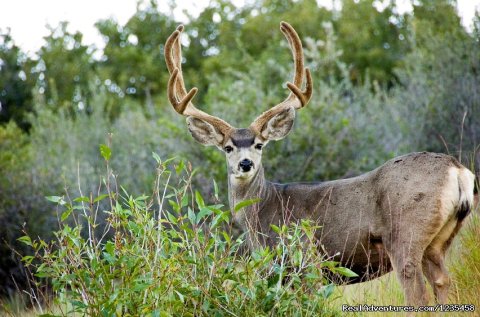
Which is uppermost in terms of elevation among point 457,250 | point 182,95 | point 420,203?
point 182,95

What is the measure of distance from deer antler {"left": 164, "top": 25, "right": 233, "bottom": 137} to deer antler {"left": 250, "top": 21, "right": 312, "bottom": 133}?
0.30 meters

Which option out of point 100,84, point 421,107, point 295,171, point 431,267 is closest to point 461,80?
point 421,107

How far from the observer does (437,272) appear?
20.3 feet

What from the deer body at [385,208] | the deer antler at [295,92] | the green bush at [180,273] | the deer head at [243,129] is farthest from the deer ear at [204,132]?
the green bush at [180,273]

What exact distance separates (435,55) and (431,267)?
745 centimetres

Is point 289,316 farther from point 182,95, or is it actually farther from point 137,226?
point 182,95

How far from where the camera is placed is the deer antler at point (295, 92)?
7934mm

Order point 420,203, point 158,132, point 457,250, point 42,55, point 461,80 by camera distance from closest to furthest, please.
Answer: point 420,203, point 457,250, point 461,80, point 158,132, point 42,55

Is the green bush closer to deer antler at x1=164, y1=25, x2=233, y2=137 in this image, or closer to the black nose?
the black nose

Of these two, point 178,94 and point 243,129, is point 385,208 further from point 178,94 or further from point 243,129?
point 178,94

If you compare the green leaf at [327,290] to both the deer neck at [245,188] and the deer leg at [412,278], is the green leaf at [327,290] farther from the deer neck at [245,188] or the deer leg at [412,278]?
the deer neck at [245,188]

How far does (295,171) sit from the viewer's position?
1244 cm

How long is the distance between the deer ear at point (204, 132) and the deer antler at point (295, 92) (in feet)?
1.13

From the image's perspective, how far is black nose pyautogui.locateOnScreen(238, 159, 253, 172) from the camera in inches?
294
